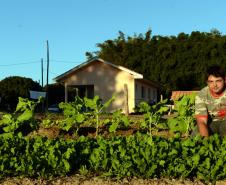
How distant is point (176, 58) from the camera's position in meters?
52.3

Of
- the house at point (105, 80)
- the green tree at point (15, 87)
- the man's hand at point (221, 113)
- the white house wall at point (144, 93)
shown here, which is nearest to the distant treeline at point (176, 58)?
the white house wall at point (144, 93)

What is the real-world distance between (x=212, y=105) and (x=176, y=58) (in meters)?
46.2

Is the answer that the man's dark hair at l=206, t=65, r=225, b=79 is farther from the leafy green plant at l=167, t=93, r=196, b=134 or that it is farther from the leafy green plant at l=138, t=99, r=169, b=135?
the leafy green plant at l=138, t=99, r=169, b=135

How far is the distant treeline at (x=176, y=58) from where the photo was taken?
51.8 m

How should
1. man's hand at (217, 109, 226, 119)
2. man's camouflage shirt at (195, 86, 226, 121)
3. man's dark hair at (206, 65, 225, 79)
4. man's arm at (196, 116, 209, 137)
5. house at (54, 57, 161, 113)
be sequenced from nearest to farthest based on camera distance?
1. man's arm at (196, 116, 209, 137)
2. man's dark hair at (206, 65, 225, 79)
3. man's camouflage shirt at (195, 86, 226, 121)
4. man's hand at (217, 109, 226, 119)
5. house at (54, 57, 161, 113)

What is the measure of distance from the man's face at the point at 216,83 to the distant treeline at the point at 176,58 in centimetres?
4313

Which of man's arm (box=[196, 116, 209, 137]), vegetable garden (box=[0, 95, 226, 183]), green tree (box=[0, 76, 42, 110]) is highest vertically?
green tree (box=[0, 76, 42, 110])

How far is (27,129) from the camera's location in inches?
462

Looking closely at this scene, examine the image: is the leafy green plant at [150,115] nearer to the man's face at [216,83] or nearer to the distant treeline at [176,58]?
the man's face at [216,83]

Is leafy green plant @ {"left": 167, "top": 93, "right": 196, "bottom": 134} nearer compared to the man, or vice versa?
the man

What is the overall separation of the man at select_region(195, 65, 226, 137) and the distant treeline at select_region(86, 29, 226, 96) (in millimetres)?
42867

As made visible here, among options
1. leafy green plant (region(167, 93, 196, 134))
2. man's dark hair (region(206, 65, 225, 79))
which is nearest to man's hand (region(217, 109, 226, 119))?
man's dark hair (region(206, 65, 225, 79))

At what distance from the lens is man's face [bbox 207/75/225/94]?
6.34 meters

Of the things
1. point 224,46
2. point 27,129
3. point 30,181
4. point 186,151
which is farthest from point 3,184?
point 224,46
